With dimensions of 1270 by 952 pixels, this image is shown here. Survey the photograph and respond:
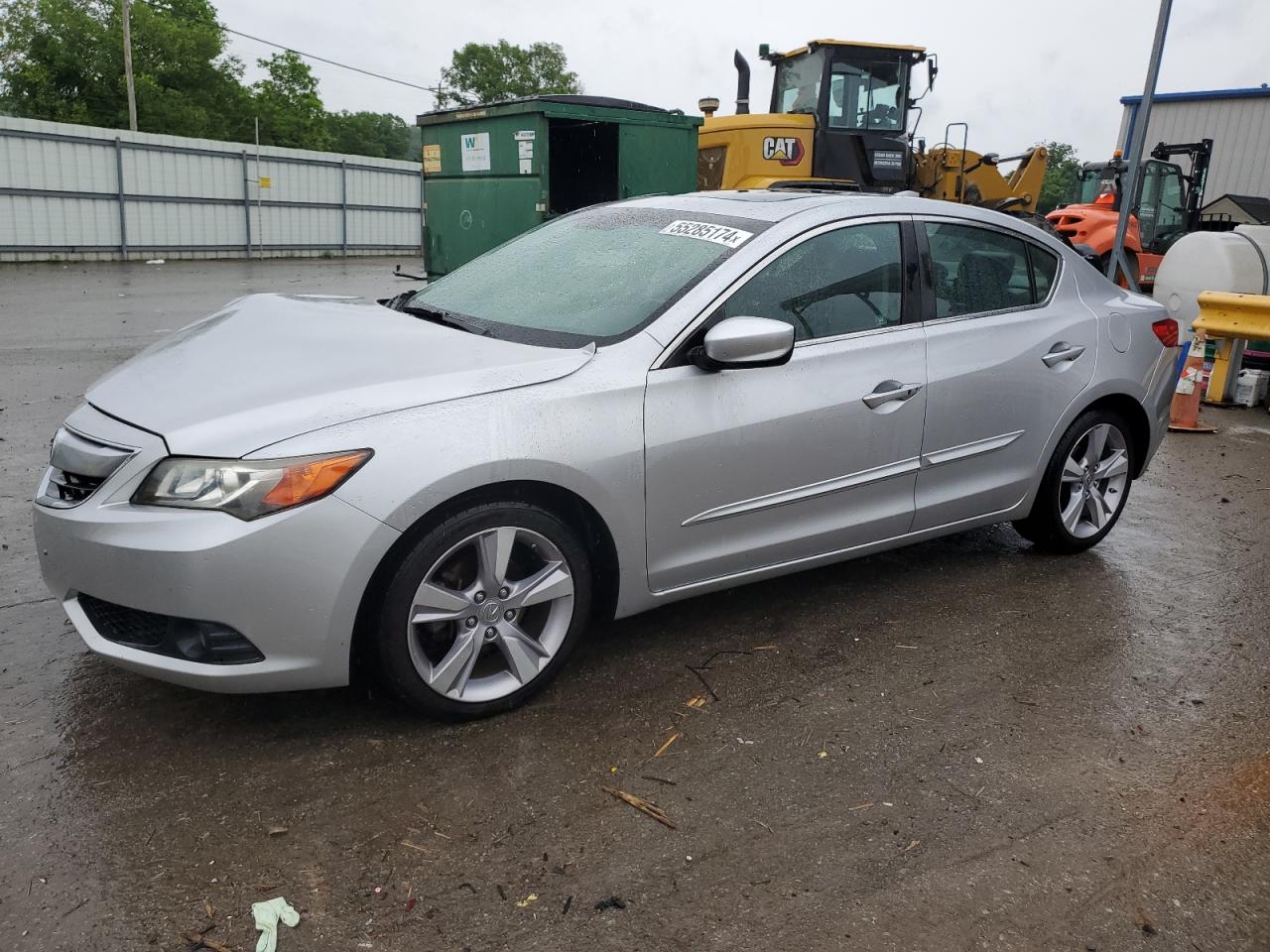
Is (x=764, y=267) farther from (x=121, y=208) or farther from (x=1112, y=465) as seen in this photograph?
(x=121, y=208)

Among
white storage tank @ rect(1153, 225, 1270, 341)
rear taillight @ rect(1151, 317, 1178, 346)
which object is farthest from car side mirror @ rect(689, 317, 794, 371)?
white storage tank @ rect(1153, 225, 1270, 341)

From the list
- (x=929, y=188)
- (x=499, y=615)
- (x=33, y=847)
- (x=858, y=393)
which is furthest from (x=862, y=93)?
(x=33, y=847)

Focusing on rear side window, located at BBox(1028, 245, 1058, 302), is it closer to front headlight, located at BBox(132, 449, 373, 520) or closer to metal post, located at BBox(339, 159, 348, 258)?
front headlight, located at BBox(132, 449, 373, 520)

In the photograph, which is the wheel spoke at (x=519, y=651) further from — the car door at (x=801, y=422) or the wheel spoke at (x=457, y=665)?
the car door at (x=801, y=422)

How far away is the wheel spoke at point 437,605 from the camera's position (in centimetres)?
300

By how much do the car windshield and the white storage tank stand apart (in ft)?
26.1

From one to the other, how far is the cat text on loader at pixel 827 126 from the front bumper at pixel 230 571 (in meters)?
10.6

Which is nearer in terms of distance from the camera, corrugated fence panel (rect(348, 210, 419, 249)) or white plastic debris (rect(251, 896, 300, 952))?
white plastic debris (rect(251, 896, 300, 952))

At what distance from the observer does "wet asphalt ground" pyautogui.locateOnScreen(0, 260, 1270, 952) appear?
2420 mm

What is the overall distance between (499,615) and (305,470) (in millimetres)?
740

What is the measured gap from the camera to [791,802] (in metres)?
2.90

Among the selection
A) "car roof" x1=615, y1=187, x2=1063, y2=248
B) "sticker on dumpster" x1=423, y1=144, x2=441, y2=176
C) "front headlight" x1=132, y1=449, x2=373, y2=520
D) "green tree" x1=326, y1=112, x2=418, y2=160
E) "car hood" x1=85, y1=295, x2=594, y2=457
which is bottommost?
"front headlight" x1=132, y1=449, x2=373, y2=520

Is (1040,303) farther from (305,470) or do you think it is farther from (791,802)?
(305,470)

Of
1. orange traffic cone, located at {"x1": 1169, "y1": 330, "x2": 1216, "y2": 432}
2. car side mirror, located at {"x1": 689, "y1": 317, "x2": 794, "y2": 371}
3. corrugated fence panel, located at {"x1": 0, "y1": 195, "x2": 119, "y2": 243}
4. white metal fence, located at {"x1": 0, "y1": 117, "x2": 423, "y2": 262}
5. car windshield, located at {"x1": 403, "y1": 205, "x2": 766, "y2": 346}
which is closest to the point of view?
car side mirror, located at {"x1": 689, "y1": 317, "x2": 794, "y2": 371}
